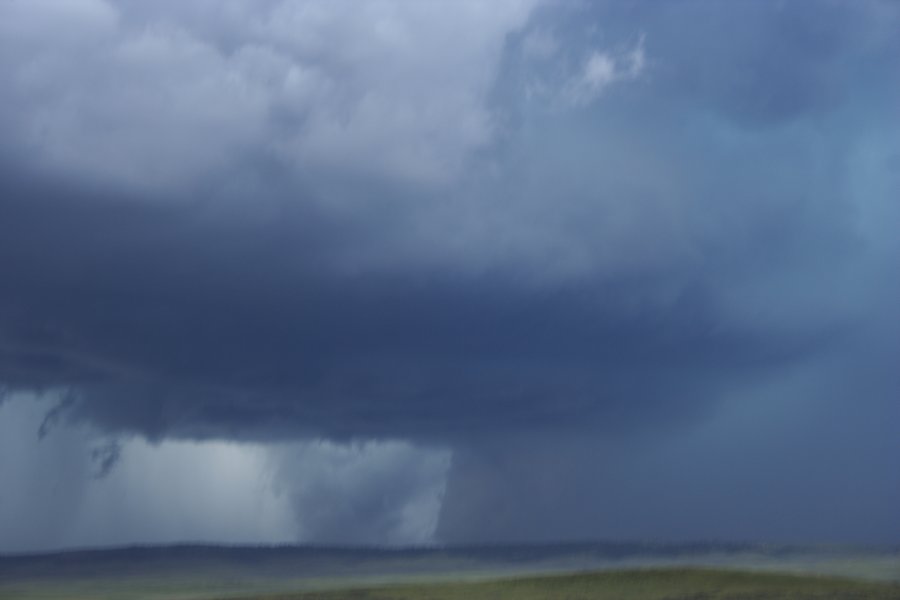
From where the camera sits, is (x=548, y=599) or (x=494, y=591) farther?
(x=494, y=591)

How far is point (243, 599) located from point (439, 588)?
94.7 ft

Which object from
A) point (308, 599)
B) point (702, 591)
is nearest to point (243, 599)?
point (308, 599)

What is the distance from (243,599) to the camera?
172 metres

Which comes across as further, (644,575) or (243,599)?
(243,599)

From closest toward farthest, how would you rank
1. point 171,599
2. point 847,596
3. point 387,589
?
point 847,596, point 387,589, point 171,599

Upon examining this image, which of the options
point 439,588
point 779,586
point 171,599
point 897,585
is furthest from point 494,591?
point 171,599

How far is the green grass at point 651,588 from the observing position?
14088cm

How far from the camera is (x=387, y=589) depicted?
563 feet

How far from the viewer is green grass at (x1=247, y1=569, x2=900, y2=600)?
14088 cm

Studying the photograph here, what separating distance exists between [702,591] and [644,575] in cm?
1300

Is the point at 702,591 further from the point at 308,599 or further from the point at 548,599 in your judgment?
the point at 308,599

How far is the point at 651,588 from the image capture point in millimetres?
149250

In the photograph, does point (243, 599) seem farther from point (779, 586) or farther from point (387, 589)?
point (779, 586)

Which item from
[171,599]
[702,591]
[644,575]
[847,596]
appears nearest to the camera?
[847,596]
